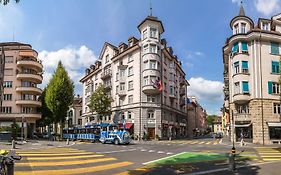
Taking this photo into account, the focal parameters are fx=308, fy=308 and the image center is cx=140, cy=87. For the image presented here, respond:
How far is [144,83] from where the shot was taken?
187 ft

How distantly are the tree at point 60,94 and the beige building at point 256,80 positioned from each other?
90.0 feet

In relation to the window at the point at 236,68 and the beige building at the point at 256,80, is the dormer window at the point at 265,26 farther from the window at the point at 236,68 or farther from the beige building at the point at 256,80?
the window at the point at 236,68

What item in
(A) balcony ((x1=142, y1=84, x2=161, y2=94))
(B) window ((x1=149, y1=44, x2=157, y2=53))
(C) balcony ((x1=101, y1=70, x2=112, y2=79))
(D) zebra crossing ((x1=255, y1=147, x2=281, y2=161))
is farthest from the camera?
(C) balcony ((x1=101, y1=70, x2=112, y2=79))

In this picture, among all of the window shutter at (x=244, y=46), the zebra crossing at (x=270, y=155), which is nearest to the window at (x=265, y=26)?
the window shutter at (x=244, y=46)

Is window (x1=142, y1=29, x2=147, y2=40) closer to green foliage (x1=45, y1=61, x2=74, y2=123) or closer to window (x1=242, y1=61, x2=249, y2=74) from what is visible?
green foliage (x1=45, y1=61, x2=74, y2=123)

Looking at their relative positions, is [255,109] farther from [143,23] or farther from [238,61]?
[143,23]

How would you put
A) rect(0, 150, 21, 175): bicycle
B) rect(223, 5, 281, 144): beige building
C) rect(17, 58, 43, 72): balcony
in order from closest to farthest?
1. rect(0, 150, 21, 175): bicycle
2. rect(223, 5, 281, 144): beige building
3. rect(17, 58, 43, 72): balcony

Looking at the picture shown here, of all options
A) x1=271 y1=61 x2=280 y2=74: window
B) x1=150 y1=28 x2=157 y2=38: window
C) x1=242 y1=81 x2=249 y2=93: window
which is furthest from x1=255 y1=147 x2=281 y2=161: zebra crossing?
x1=150 y1=28 x2=157 y2=38: window

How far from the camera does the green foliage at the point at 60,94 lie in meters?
52.3

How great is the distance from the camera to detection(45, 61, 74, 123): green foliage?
52.3m

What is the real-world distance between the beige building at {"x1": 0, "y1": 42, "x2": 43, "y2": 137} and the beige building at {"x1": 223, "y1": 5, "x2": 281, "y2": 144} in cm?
3799

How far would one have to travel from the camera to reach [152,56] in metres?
56.8

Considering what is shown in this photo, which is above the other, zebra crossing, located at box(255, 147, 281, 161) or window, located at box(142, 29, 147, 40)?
window, located at box(142, 29, 147, 40)

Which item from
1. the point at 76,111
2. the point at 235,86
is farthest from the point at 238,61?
the point at 76,111
